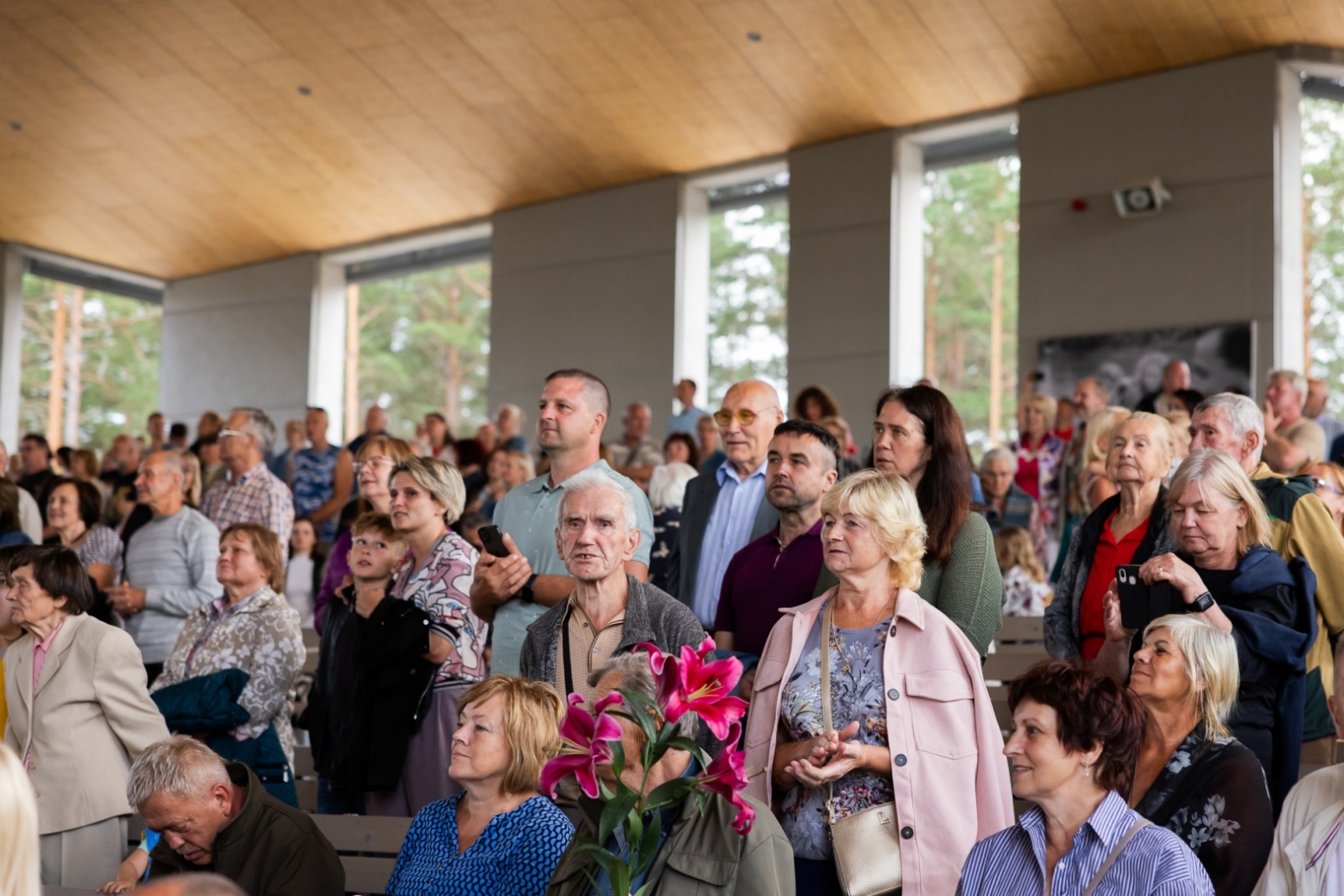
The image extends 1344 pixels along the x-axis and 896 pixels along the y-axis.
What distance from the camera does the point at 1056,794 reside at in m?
2.70

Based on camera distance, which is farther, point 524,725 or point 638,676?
point 524,725

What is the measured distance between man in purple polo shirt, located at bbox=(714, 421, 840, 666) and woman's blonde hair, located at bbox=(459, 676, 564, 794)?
72 cm

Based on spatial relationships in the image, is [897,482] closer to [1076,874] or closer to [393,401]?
[1076,874]

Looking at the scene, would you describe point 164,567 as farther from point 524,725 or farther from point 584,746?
point 584,746

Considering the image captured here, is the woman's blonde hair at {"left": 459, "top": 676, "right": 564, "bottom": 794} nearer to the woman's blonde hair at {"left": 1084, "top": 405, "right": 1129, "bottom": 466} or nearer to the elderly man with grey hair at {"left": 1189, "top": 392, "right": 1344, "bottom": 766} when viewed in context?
the elderly man with grey hair at {"left": 1189, "top": 392, "right": 1344, "bottom": 766}

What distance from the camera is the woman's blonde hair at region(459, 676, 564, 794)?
3252mm

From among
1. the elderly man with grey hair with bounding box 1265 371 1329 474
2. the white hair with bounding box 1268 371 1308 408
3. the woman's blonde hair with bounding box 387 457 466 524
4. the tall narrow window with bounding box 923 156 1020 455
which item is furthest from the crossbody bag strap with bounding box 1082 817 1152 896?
the tall narrow window with bounding box 923 156 1020 455

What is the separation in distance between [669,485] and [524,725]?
11.8 ft

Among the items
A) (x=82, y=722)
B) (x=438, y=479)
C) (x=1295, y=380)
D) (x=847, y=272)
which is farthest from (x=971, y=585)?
(x=847, y=272)

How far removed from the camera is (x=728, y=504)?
4.66m

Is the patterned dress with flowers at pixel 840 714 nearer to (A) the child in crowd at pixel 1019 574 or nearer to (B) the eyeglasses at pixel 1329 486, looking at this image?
(B) the eyeglasses at pixel 1329 486

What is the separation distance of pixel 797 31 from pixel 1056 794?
Result: 9.02 m

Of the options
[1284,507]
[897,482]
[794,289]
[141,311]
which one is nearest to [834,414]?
[1284,507]

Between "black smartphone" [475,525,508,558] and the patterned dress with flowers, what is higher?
"black smartphone" [475,525,508,558]
